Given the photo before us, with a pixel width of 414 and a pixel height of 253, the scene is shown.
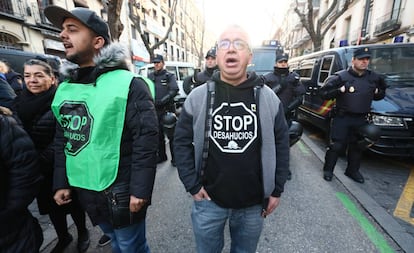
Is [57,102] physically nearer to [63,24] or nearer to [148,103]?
[63,24]

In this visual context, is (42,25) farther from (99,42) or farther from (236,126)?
(236,126)

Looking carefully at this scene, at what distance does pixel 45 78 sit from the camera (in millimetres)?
1907

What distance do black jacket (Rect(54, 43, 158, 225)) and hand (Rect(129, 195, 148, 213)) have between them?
0.10 ft

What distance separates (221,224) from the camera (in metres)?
1.57

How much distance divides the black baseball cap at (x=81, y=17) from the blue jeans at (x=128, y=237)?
4.27ft

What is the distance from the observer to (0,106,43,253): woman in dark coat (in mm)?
1331

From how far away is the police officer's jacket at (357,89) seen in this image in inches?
127

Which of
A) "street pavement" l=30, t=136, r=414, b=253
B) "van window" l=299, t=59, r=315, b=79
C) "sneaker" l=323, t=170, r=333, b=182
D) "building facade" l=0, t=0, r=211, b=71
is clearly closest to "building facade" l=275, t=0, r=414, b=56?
"van window" l=299, t=59, r=315, b=79

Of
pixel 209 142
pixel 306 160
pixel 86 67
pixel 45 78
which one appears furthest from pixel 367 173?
pixel 45 78

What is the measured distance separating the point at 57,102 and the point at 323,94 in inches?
138

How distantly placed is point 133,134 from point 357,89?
10.7 ft

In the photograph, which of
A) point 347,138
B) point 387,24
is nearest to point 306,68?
point 347,138

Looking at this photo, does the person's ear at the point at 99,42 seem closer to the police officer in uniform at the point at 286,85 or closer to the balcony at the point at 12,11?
the police officer in uniform at the point at 286,85

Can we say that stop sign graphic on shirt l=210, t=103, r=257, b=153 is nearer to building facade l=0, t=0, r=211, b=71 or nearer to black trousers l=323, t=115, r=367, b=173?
black trousers l=323, t=115, r=367, b=173
